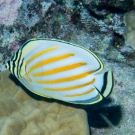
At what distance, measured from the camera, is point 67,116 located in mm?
2473

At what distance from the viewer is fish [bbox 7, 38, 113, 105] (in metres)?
2.18

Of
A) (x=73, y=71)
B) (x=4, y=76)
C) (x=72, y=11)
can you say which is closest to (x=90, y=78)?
(x=73, y=71)

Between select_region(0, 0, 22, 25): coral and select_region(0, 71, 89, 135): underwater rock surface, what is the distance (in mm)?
975

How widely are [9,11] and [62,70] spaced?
1327 millimetres

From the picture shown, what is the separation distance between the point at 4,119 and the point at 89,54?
3.07ft

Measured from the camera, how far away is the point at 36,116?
2.43 metres

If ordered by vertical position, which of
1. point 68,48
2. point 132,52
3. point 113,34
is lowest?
point 132,52

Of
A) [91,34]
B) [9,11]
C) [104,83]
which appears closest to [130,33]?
[91,34]

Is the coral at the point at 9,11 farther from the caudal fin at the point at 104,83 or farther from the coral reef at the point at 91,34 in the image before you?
the caudal fin at the point at 104,83

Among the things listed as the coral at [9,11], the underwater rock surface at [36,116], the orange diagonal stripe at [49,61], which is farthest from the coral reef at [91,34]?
the orange diagonal stripe at [49,61]

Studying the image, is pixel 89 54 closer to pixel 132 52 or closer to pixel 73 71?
pixel 73 71

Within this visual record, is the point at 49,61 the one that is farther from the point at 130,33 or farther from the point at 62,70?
the point at 130,33

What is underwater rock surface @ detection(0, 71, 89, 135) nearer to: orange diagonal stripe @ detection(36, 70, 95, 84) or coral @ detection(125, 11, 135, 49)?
orange diagonal stripe @ detection(36, 70, 95, 84)

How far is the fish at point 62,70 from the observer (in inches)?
86.0
